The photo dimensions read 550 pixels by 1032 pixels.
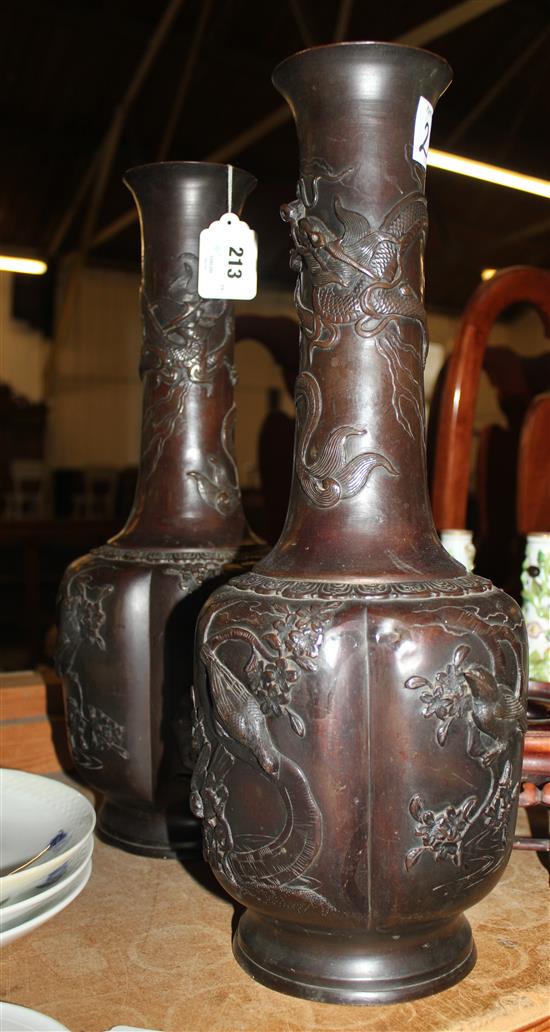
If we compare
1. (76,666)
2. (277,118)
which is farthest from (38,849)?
(277,118)

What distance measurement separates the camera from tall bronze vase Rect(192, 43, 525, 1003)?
0.78m

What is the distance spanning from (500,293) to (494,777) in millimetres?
820

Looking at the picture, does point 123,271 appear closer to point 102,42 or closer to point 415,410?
point 102,42

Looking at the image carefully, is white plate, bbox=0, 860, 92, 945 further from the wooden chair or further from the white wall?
the white wall

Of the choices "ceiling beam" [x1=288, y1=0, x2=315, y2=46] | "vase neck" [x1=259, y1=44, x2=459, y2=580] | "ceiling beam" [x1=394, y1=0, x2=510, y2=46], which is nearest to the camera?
"vase neck" [x1=259, y1=44, x2=459, y2=580]

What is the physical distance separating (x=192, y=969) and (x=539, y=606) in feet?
2.06

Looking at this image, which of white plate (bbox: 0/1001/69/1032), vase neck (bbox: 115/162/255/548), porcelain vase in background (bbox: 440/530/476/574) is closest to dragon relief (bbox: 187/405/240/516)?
vase neck (bbox: 115/162/255/548)

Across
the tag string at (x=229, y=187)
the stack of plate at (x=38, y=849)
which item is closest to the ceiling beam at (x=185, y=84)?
the tag string at (x=229, y=187)

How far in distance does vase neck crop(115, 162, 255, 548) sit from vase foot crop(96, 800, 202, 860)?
32cm

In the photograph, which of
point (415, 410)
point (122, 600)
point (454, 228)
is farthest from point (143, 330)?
point (454, 228)

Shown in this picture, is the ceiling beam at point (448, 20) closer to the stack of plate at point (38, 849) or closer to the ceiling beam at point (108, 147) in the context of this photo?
the ceiling beam at point (108, 147)

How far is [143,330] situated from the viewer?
4.11ft

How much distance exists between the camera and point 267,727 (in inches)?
31.3

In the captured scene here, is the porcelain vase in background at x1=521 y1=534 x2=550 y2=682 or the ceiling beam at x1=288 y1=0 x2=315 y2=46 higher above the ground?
the ceiling beam at x1=288 y1=0 x2=315 y2=46
